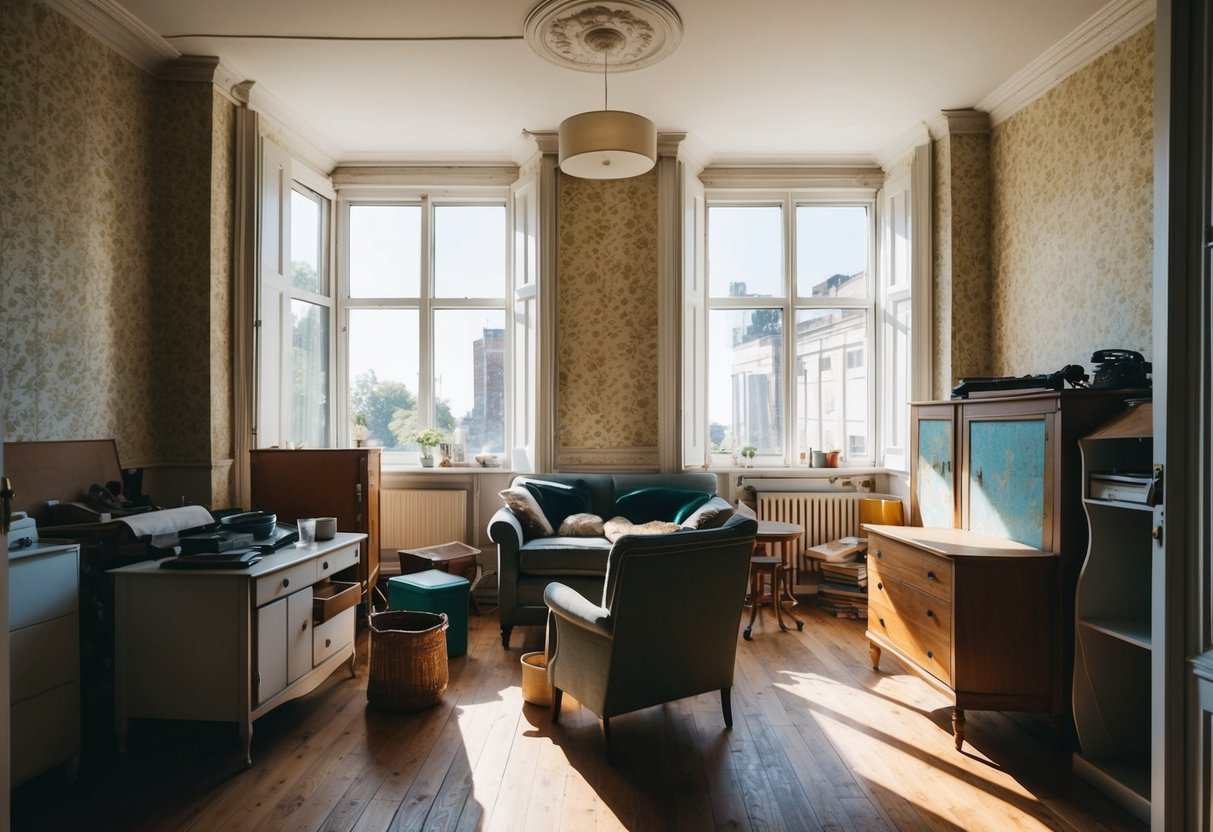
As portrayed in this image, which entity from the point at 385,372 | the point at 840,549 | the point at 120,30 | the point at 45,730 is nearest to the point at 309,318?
the point at 385,372

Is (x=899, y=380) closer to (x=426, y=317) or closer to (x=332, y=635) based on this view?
(x=426, y=317)

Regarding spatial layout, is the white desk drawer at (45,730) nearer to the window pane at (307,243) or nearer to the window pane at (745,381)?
the window pane at (307,243)

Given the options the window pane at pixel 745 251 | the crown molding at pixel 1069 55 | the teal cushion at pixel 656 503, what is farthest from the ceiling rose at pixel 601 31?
the teal cushion at pixel 656 503

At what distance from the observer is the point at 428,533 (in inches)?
213

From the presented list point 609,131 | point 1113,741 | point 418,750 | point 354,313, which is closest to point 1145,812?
point 1113,741

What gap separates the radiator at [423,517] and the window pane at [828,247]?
126 inches

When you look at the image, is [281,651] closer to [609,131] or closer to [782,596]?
[609,131]

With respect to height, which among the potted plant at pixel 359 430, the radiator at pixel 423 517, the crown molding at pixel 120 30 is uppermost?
the crown molding at pixel 120 30

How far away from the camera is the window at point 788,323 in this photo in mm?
5734

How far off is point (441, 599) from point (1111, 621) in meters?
3.11

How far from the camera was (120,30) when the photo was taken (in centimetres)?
365

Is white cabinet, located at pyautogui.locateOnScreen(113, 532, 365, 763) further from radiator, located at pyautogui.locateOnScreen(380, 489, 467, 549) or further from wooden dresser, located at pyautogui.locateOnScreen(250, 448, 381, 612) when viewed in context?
radiator, located at pyautogui.locateOnScreen(380, 489, 467, 549)

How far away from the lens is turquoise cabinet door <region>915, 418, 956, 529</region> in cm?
378

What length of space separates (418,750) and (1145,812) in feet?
8.59
